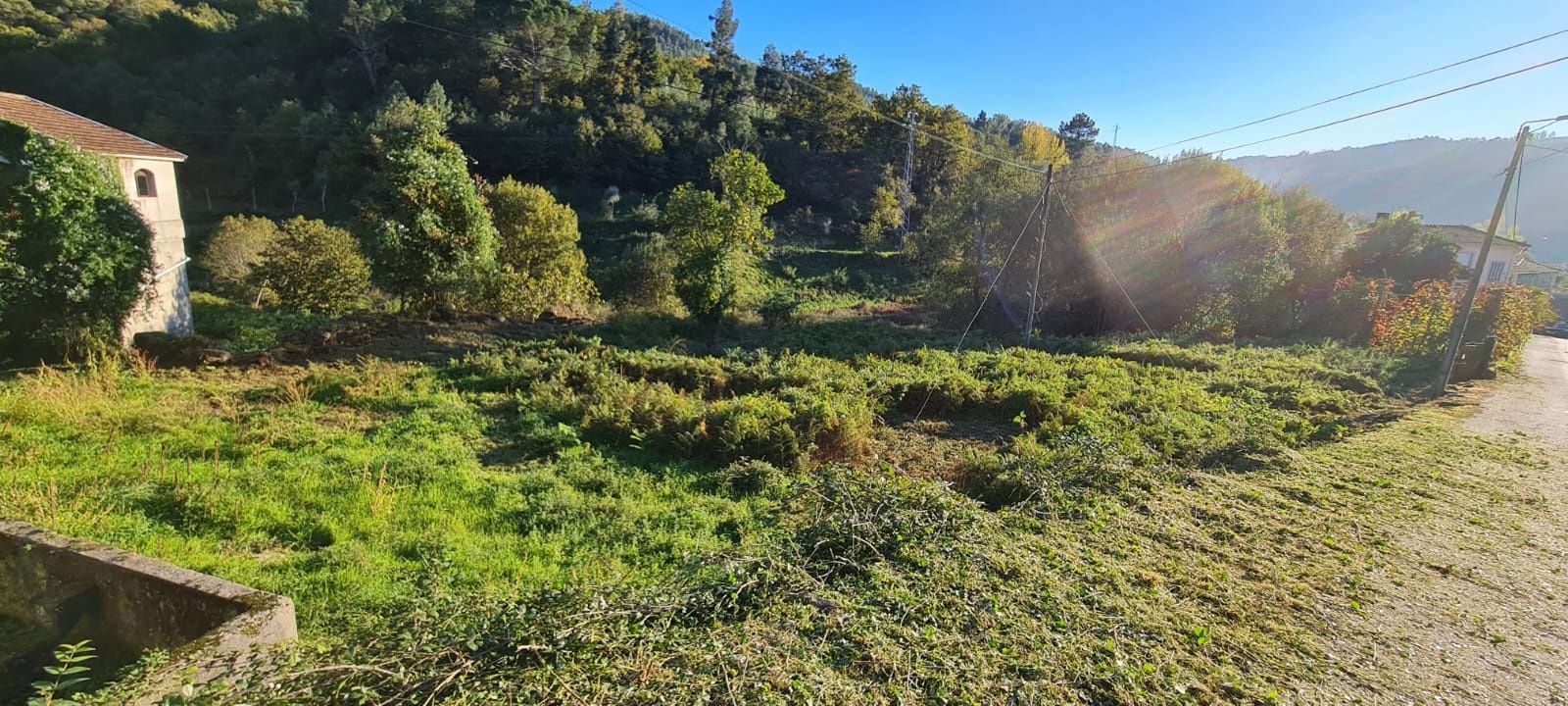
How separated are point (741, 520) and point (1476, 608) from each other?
566cm

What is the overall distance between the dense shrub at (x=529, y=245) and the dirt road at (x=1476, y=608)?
55.7 feet

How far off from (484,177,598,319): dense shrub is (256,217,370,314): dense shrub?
412cm

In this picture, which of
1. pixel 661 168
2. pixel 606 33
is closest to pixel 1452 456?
pixel 661 168

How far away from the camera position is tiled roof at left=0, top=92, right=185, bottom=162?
35.1 feet

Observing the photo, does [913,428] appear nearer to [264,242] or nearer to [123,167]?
[123,167]

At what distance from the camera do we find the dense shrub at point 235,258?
60.6ft

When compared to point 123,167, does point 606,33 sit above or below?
above

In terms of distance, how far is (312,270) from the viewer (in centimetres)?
1588

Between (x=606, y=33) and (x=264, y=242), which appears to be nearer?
(x=264, y=242)

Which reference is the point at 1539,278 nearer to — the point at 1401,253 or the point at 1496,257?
the point at 1496,257

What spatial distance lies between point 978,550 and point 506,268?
15.1 m

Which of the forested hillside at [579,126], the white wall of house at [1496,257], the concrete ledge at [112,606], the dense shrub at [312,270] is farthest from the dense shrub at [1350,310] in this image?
the dense shrub at [312,270]

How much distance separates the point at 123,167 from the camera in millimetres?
11805

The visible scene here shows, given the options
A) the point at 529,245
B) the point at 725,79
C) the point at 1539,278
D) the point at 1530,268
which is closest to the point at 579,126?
the point at 725,79
